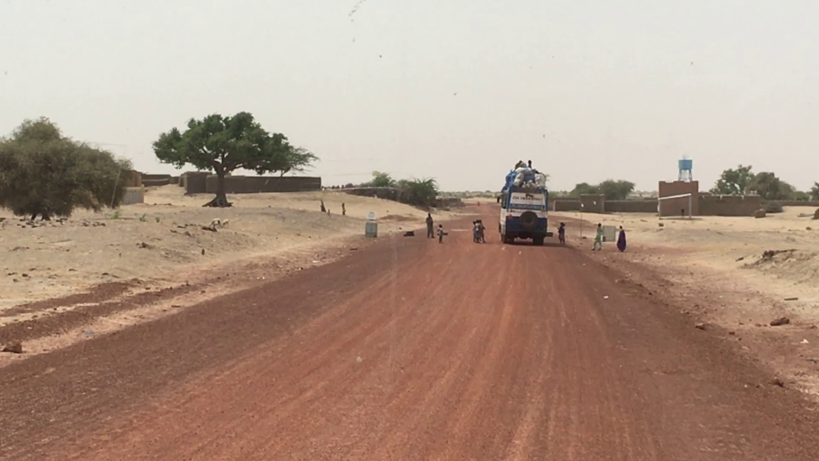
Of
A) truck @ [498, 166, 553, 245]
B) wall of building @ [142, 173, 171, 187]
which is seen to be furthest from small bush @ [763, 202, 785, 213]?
wall of building @ [142, 173, 171, 187]

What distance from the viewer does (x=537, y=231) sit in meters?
35.0

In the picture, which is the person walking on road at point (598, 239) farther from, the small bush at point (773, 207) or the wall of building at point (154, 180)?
the wall of building at point (154, 180)

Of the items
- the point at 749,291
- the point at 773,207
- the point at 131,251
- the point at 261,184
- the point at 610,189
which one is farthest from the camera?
the point at 610,189

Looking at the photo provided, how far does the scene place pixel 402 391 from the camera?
803 centimetres

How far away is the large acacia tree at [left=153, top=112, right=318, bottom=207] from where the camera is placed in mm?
62344

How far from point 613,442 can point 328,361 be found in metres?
3.92

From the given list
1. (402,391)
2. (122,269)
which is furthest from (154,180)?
(402,391)

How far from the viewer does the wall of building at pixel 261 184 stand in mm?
80688

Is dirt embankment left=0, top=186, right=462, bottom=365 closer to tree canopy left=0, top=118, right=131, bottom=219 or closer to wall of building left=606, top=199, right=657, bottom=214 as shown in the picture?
tree canopy left=0, top=118, right=131, bottom=219

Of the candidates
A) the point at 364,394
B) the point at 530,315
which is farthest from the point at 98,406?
the point at 530,315

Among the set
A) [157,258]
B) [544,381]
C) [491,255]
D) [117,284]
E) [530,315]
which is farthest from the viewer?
[491,255]

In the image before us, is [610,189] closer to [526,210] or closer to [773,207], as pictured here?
[773,207]

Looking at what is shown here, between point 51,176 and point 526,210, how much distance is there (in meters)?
23.5

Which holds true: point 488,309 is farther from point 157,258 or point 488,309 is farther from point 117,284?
point 157,258
